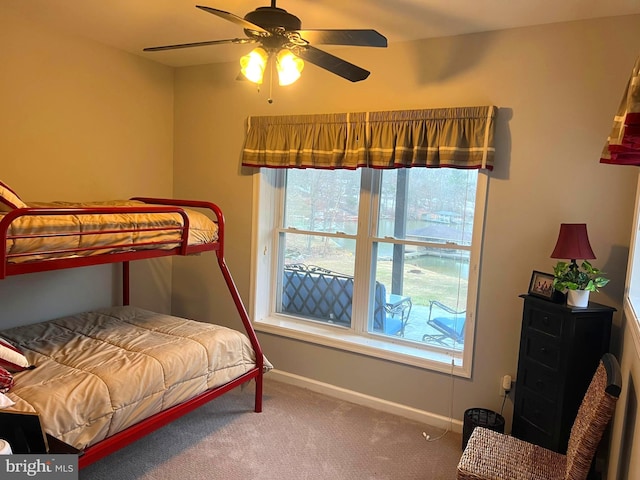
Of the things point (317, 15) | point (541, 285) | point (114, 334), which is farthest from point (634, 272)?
point (114, 334)

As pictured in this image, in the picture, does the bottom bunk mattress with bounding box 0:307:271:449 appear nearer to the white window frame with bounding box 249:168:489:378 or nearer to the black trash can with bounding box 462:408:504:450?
the white window frame with bounding box 249:168:489:378

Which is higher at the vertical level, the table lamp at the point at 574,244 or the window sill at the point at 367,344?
the table lamp at the point at 574,244

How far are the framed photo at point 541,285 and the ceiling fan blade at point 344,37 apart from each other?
60.7 inches

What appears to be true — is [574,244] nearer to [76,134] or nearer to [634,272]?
[634,272]

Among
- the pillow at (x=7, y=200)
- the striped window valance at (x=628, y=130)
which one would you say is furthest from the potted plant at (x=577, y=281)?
the pillow at (x=7, y=200)

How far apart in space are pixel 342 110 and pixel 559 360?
6.61 feet

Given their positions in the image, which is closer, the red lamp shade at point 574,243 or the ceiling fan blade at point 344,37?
the ceiling fan blade at point 344,37

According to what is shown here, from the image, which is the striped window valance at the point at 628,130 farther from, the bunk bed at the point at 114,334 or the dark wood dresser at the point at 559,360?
the bunk bed at the point at 114,334

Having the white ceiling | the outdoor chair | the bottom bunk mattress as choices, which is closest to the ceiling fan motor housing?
the white ceiling

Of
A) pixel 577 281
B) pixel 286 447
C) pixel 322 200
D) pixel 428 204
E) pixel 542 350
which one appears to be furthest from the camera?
pixel 322 200

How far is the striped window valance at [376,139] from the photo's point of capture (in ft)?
9.03

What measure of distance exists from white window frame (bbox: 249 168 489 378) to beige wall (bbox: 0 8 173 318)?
0.91 m

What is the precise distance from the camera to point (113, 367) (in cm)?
226

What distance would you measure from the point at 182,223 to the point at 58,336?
0.98m
